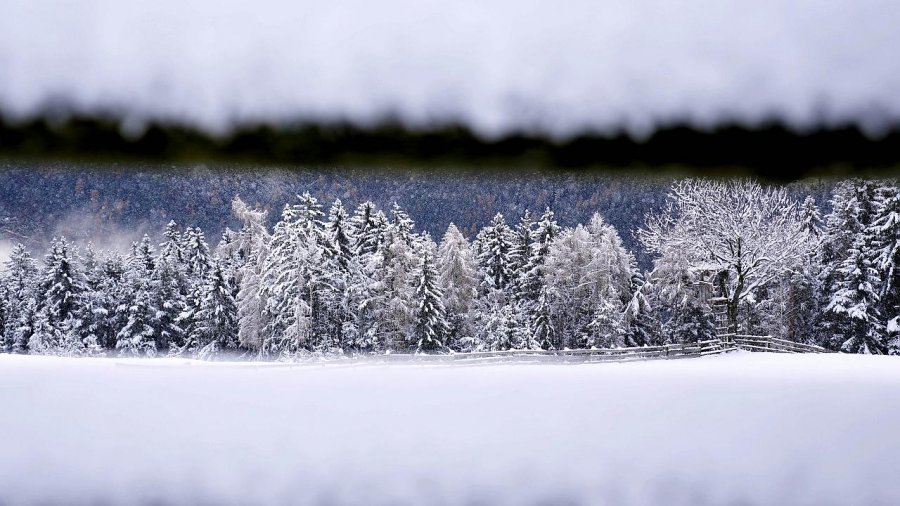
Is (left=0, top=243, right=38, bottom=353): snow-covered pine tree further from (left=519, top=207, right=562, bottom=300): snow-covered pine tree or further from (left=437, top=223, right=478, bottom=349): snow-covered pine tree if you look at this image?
(left=519, top=207, right=562, bottom=300): snow-covered pine tree

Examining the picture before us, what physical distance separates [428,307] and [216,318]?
24.6ft

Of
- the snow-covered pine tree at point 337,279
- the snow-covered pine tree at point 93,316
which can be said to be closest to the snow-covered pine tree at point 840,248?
the snow-covered pine tree at point 337,279

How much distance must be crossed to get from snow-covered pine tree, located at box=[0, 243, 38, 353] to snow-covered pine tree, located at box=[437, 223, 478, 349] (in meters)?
15.0

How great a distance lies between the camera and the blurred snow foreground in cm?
45

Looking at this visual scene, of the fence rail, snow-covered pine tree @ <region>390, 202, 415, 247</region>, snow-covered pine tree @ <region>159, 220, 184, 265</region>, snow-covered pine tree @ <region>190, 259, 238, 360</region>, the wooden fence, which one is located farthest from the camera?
snow-covered pine tree @ <region>159, 220, 184, 265</region>

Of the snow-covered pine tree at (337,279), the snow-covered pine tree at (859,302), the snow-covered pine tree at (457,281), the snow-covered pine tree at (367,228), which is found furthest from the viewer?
the snow-covered pine tree at (367,228)

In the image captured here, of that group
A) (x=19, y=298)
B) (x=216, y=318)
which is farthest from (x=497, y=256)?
(x=19, y=298)

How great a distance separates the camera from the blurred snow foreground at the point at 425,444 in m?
0.45

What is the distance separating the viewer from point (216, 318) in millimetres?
23906

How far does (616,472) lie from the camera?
0.46 meters

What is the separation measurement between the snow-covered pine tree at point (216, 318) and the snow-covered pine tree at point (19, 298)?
6.24 m

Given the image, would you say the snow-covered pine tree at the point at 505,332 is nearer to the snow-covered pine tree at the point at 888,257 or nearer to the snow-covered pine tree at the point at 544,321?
the snow-covered pine tree at the point at 544,321
